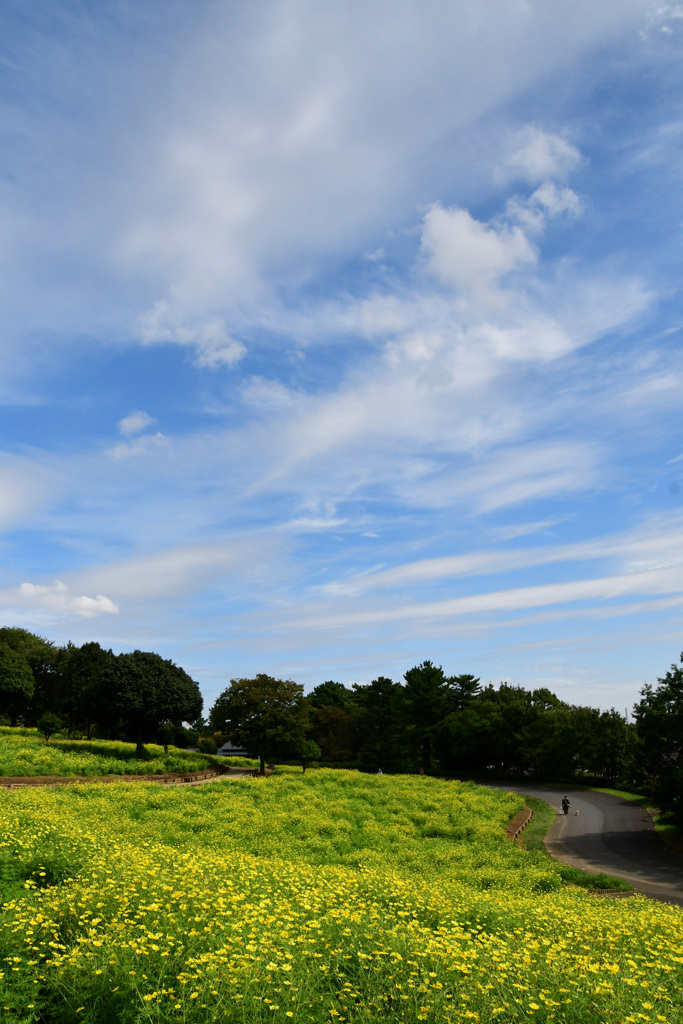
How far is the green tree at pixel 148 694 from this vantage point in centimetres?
4047

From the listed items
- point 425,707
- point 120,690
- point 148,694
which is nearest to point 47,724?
point 120,690

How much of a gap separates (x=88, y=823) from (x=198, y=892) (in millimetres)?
8026

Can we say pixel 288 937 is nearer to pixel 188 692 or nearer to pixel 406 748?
pixel 188 692

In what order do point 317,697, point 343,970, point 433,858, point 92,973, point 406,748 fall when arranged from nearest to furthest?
point 92,973, point 343,970, point 433,858, point 406,748, point 317,697

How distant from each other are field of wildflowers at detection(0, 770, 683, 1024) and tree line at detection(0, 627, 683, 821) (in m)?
24.2

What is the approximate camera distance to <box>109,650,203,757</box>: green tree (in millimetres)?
40469

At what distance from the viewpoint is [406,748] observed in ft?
185

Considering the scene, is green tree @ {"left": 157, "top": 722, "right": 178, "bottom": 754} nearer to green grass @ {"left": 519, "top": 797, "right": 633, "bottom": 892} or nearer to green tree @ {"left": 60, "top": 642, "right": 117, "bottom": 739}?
green tree @ {"left": 60, "top": 642, "right": 117, "bottom": 739}

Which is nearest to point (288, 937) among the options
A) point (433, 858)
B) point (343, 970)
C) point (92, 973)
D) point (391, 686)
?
point (343, 970)

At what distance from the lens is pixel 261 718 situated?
39688mm

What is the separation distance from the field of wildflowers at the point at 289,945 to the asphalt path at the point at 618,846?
408 inches

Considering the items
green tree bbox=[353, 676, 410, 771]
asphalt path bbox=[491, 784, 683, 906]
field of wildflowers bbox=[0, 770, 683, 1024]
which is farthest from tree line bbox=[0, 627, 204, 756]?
field of wildflowers bbox=[0, 770, 683, 1024]

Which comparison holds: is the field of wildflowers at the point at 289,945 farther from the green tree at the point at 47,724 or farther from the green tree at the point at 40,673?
the green tree at the point at 40,673

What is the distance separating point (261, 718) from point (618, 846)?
22.3 meters
